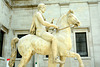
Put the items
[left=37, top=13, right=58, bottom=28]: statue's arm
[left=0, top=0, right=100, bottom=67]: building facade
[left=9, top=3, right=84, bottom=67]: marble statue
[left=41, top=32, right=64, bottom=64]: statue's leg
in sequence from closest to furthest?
[left=41, top=32, right=64, bottom=64]: statue's leg
[left=9, top=3, right=84, bottom=67]: marble statue
[left=37, top=13, right=58, bottom=28]: statue's arm
[left=0, top=0, right=100, bottom=67]: building facade

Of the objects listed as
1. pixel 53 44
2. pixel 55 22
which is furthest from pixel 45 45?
pixel 55 22

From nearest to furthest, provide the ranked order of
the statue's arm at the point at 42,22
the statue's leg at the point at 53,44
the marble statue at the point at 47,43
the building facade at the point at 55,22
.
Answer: the statue's leg at the point at 53,44 → the marble statue at the point at 47,43 → the statue's arm at the point at 42,22 → the building facade at the point at 55,22

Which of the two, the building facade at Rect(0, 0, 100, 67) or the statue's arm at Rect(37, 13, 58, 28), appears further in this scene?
the building facade at Rect(0, 0, 100, 67)

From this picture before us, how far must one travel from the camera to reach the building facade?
13570mm

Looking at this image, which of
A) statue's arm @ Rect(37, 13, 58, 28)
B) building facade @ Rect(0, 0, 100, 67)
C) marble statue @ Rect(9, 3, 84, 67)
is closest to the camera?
marble statue @ Rect(9, 3, 84, 67)

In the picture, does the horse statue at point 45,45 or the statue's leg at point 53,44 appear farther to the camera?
the horse statue at point 45,45

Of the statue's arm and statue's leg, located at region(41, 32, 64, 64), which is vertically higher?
the statue's arm

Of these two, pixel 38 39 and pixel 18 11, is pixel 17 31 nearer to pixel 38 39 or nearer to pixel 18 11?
pixel 18 11

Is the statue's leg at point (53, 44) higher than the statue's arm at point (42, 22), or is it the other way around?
the statue's arm at point (42, 22)

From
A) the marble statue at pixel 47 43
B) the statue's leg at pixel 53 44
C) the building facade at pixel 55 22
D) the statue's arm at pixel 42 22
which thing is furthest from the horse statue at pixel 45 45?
the building facade at pixel 55 22

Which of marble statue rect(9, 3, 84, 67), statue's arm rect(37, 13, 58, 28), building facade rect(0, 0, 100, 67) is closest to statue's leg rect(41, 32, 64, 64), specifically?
marble statue rect(9, 3, 84, 67)

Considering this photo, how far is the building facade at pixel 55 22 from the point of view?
1357 centimetres

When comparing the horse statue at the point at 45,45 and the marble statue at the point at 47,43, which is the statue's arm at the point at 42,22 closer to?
the marble statue at the point at 47,43

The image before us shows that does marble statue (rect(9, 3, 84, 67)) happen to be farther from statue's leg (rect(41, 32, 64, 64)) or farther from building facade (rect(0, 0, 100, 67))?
building facade (rect(0, 0, 100, 67))
